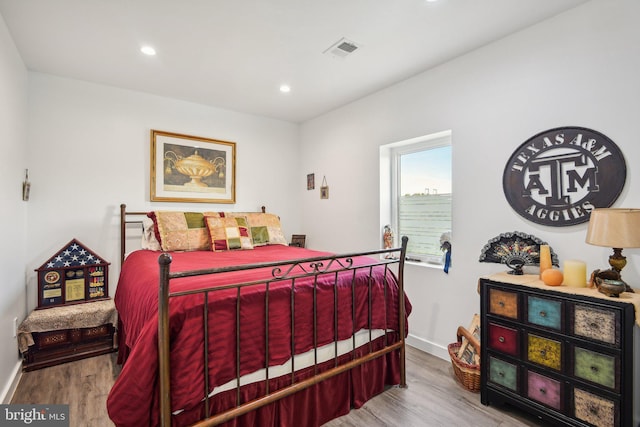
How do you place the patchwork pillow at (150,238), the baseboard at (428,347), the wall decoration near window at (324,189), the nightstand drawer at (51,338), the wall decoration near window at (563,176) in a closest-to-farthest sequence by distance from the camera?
the wall decoration near window at (563,176), the nightstand drawer at (51,338), the baseboard at (428,347), the patchwork pillow at (150,238), the wall decoration near window at (324,189)

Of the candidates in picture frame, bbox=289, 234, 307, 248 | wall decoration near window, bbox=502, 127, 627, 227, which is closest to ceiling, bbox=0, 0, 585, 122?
wall decoration near window, bbox=502, 127, 627, 227

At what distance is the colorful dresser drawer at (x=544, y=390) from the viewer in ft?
5.57

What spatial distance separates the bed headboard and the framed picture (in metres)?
0.22

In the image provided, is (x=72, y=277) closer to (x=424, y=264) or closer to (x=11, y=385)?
(x=11, y=385)

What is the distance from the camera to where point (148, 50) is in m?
2.45

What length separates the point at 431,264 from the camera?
9.62ft

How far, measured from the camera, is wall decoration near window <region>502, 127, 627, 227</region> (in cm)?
185

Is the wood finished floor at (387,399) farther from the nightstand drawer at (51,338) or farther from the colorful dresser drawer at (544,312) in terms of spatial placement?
the colorful dresser drawer at (544,312)

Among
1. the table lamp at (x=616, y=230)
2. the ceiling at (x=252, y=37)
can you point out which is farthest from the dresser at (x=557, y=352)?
the ceiling at (x=252, y=37)

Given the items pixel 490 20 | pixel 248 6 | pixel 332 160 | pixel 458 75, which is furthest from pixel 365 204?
pixel 248 6

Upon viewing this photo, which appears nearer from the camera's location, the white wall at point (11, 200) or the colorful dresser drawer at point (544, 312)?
the colorful dresser drawer at point (544, 312)

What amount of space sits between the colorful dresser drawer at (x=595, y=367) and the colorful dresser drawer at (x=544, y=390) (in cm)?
14

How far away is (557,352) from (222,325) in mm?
1765

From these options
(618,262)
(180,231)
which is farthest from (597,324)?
(180,231)
